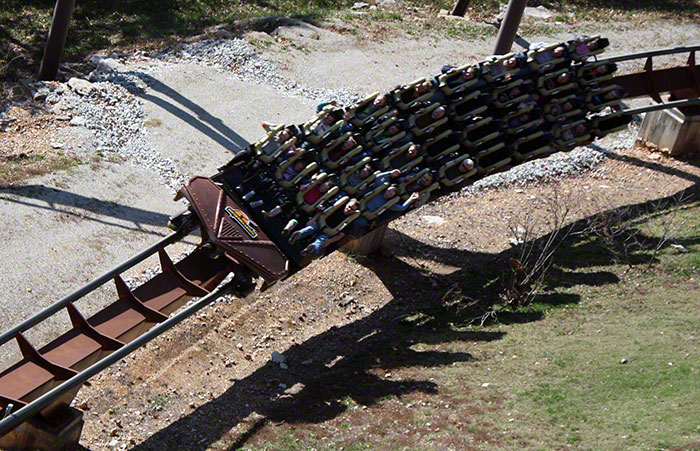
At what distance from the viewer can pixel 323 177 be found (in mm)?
10312

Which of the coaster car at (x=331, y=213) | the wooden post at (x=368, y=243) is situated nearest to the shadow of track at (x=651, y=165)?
the wooden post at (x=368, y=243)

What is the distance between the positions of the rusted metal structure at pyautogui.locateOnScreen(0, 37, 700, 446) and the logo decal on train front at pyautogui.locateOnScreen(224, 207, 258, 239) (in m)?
0.02

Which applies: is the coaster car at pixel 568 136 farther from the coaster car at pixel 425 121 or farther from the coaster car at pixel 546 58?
the coaster car at pixel 425 121

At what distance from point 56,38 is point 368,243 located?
830 centimetres

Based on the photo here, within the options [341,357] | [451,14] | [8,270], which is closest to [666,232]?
[341,357]

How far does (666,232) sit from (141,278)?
25.9 ft

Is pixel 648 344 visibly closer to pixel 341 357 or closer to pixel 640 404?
pixel 640 404

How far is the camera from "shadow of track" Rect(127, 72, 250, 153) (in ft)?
49.3

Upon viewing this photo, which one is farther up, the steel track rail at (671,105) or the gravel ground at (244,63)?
the steel track rail at (671,105)

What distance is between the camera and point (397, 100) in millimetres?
11266

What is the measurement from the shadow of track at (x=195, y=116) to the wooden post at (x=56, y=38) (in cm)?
166

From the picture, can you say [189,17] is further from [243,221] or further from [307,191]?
[243,221]

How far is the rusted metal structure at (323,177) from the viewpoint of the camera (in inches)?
337

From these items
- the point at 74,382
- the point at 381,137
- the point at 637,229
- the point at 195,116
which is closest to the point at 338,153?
the point at 381,137
